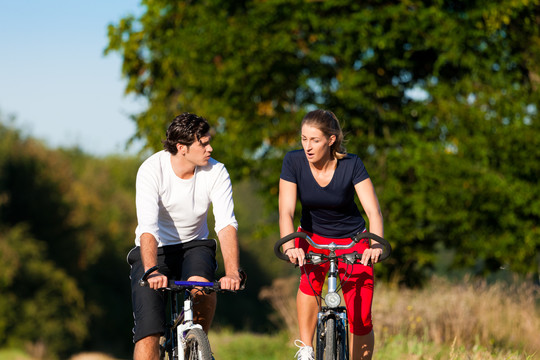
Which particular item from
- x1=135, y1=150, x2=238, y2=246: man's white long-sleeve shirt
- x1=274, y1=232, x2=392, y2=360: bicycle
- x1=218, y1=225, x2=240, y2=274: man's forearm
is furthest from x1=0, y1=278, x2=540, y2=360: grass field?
x1=135, y1=150, x2=238, y2=246: man's white long-sleeve shirt

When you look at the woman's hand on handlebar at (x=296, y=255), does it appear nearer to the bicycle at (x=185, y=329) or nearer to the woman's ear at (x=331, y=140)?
the bicycle at (x=185, y=329)

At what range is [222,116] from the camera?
1681cm

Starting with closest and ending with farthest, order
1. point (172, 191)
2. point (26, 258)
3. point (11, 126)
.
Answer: point (172, 191), point (26, 258), point (11, 126)

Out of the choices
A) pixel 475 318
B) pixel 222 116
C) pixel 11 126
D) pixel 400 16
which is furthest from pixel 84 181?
pixel 475 318

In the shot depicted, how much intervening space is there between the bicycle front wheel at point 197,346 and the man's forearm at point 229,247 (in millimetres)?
446

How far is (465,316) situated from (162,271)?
16.1 ft

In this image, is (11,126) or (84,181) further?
(84,181)

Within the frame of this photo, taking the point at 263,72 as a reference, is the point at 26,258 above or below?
below

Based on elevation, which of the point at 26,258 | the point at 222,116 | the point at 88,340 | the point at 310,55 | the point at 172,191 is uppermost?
the point at 310,55

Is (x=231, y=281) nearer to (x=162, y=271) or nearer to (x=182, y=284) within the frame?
(x=182, y=284)

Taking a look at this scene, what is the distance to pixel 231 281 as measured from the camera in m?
3.98

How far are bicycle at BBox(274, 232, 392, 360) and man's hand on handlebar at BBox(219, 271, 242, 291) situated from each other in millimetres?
279

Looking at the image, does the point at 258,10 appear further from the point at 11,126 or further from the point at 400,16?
the point at 11,126

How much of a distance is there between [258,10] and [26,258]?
72.6 feet
